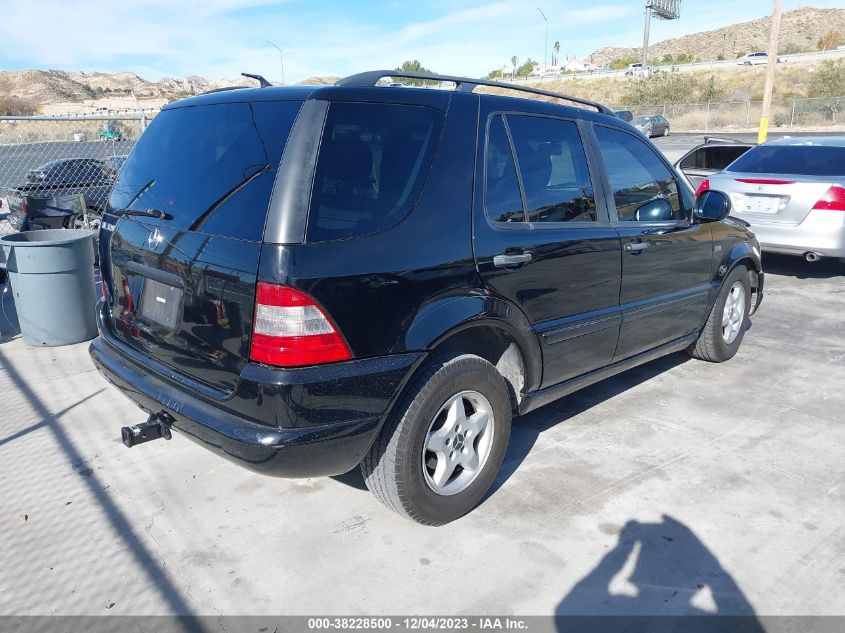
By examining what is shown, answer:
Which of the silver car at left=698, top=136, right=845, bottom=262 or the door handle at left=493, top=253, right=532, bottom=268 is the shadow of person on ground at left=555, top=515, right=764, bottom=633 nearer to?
the door handle at left=493, top=253, right=532, bottom=268

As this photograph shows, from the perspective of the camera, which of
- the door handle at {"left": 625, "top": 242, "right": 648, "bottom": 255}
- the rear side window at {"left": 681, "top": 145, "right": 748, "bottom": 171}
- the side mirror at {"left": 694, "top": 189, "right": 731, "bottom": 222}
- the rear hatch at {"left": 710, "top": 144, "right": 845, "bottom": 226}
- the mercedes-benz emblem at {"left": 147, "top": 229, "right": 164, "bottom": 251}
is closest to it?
the mercedes-benz emblem at {"left": 147, "top": 229, "right": 164, "bottom": 251}

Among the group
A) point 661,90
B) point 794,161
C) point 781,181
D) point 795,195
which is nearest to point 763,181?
point 781,181

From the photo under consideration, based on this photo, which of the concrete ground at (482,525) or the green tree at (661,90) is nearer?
the concrete ground at (482,525)

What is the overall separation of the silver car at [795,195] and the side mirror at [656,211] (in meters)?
4.12

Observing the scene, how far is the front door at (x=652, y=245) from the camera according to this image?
406cm

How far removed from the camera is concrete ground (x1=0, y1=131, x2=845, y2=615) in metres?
2.75

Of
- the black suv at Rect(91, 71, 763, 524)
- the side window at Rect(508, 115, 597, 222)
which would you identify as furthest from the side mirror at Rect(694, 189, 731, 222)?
the side window at Rect(508, 115, 597, 222)

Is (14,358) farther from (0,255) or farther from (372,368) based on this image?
(372,368)

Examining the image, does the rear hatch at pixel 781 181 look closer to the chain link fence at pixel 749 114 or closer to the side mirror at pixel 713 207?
the side mirror at pixel 713 207

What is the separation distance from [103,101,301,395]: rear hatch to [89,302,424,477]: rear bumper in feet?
0.38

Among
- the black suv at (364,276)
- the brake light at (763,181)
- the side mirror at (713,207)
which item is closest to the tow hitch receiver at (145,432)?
the black suv at (364,276)

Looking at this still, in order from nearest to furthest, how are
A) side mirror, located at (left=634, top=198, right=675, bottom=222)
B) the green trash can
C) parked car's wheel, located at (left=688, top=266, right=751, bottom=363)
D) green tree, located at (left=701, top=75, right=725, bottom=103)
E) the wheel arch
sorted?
the wheel arch, side mirror, located at (left=634, top=198, right=675, bottom=222), parked car's wheel, located at (left=688, top=266, right=751, bottom=363), the green trash can, green tree, located at (left=701, top=75, right=725, bottom=103)

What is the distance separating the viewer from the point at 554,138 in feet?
12.1

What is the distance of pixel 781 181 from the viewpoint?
776 centimetres
